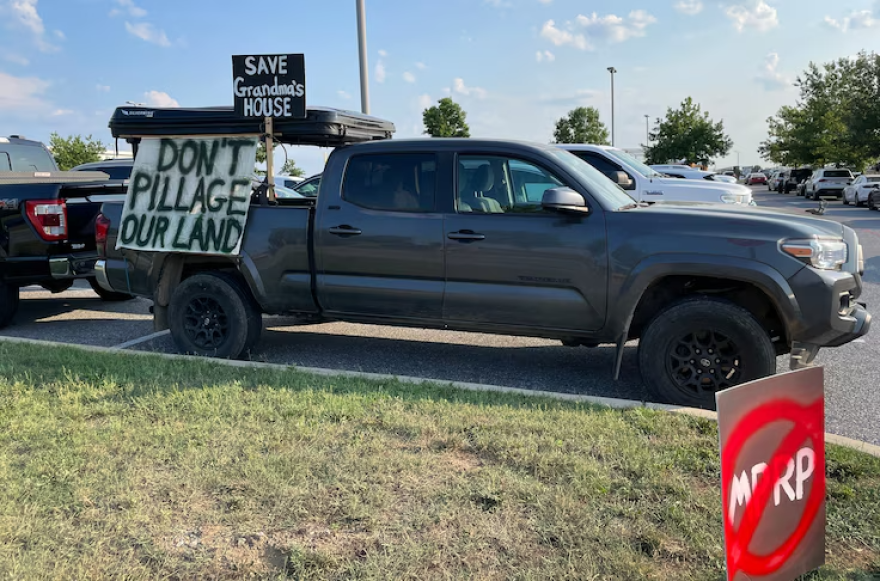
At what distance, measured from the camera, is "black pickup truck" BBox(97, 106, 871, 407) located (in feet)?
14.9

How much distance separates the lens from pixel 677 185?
11.1 metres

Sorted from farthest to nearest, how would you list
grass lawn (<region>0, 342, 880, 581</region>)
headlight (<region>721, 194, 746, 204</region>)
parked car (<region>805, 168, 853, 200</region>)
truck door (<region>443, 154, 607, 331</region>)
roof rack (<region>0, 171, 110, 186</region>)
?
parked car (<region>805, 168, 853, 200</region>) < headlight (<region>721, 194, 746, 204</region>) < roof rack (<region>0, 171, 110, 186</region>) < truck door (<region>443, 154, 607, 331</region>) < grass lawn (<region>0, 342, 880, 581</region>)

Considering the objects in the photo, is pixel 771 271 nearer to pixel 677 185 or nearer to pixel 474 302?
pixel 474 302

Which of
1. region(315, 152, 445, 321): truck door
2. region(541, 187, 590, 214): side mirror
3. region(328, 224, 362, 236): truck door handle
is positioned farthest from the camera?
region(328, 224, 362, 236): truck door handle

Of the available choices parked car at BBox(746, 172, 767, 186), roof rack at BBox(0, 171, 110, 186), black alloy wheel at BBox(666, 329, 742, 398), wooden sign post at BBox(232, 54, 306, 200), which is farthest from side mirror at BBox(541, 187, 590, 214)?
parked car at BBox(746, 172, 767, 186)

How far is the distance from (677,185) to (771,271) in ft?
23.0

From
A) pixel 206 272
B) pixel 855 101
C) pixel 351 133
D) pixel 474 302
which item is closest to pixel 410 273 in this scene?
pixel 474 302

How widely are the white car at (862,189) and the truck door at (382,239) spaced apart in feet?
89.8

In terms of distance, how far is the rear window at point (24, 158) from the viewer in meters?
10.0

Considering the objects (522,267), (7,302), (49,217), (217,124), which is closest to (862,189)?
(522,267)

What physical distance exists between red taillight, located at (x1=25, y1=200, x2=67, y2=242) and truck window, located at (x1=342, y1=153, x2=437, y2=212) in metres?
3.55

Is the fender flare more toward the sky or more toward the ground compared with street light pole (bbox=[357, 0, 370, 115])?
more toward the ground

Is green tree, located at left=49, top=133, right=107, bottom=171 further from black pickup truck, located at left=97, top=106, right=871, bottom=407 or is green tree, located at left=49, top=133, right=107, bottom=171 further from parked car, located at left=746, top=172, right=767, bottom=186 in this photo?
parked car, located at left=746, top=172, right=767, bottom=186

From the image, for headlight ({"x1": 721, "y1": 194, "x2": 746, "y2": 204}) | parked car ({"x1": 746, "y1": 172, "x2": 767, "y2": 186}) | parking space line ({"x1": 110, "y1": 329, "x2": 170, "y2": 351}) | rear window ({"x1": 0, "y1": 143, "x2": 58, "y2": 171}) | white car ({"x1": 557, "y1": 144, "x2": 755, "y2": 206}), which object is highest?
parked car ({"x1": 746, "y1": 172, "x2": 767, "y2": 186})
